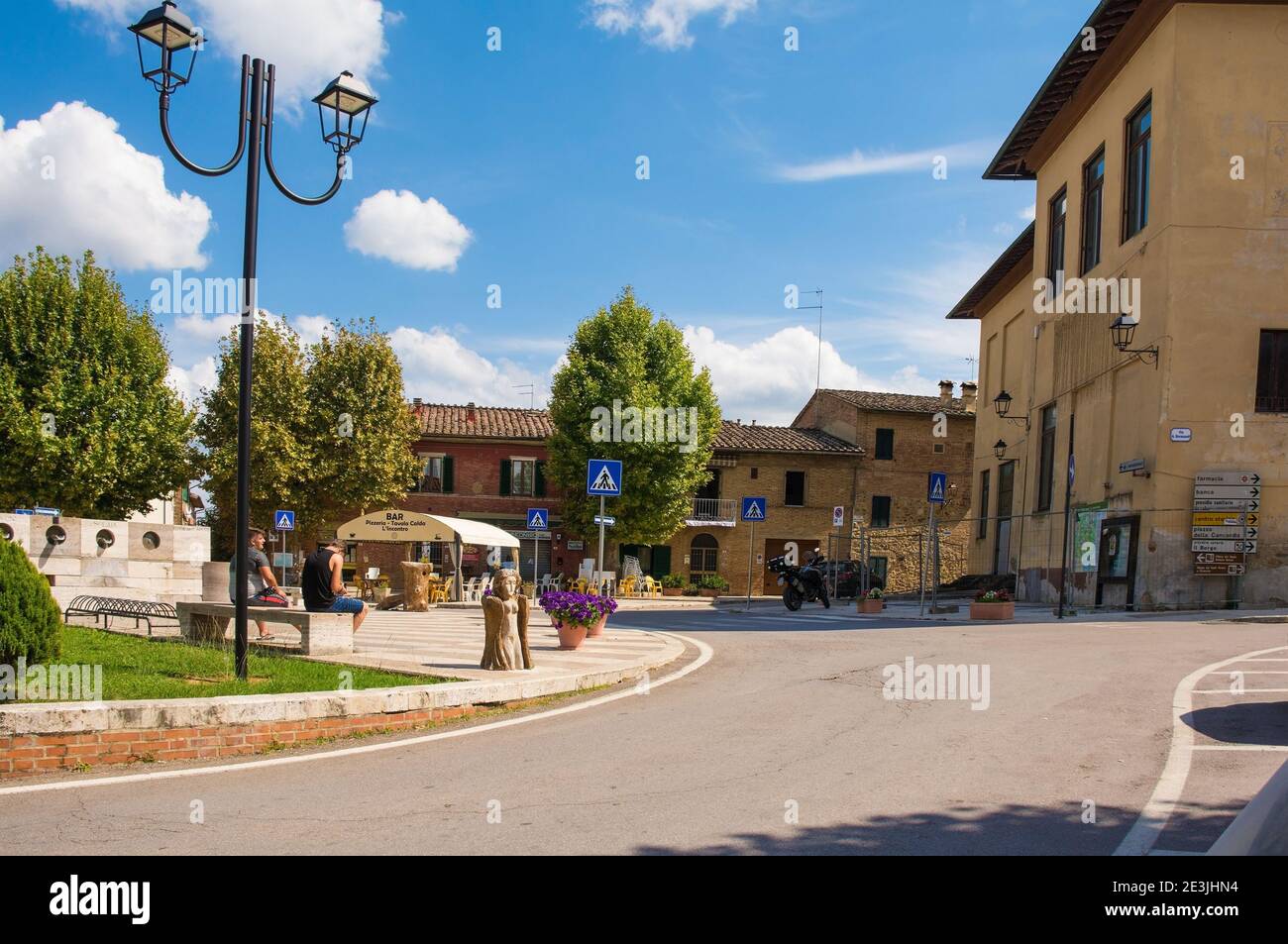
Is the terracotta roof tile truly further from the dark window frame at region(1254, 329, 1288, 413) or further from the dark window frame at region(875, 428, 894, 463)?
the dark window frame at region(1254, 329, 1288, 413)

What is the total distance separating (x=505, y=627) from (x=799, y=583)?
51.3 ft

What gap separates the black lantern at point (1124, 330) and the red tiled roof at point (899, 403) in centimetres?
2650

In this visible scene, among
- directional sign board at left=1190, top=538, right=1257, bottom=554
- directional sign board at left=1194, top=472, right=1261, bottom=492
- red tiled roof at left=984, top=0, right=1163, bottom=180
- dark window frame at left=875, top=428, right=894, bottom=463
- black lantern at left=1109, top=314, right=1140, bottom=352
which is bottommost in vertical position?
directional sign board at left=1190, top=538, right=1257, bottom=554

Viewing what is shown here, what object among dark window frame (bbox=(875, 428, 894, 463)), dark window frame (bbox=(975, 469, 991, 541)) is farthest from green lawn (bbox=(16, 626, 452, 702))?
dark window frame (bbox=(875, 428, 894, 463))

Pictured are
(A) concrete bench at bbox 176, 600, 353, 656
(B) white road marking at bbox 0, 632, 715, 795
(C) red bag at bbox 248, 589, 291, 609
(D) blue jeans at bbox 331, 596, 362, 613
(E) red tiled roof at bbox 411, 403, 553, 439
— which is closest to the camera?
(B) white road marking at bbox 0, 632, 715, 795

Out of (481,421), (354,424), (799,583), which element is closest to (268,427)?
(354,424)

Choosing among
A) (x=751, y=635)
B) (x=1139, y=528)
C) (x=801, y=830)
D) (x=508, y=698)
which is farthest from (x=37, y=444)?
(x=801, y=830)

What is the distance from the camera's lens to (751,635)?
1694cm

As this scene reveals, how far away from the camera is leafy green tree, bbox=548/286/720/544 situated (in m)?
42.4

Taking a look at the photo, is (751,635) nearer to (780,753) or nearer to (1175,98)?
(780,753)

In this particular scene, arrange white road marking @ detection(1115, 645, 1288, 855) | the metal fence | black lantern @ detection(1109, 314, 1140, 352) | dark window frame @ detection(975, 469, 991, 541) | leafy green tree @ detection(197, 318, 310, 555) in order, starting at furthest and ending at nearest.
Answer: leafy green tree @ detection(197, 318, 310, 555) < dark window frame @ detection(975, 469, 991, 541) < black lantern @ detection(1109, 314, 1140, 352) < the metal fence < white road marking @ detection(1115, 645, 1288, 855)

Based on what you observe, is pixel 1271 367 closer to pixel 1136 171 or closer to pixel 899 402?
pixel 1136 171

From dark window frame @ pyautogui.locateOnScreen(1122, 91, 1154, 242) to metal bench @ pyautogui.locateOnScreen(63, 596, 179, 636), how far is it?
1991 centimetres
